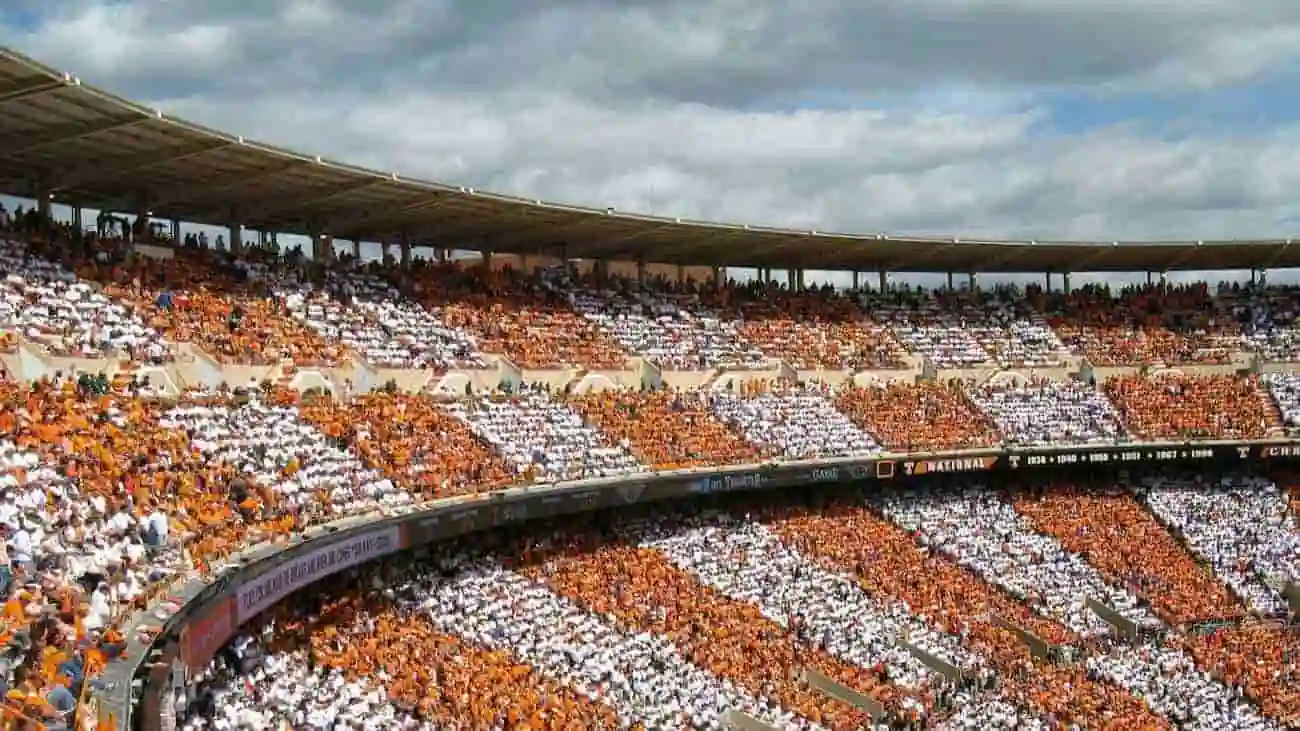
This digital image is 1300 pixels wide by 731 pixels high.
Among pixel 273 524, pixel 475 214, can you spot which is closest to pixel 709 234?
pixel 475 214

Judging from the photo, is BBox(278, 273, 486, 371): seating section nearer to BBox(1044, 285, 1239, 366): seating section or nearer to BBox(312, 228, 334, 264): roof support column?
BBox(312, 228, 334, 264): roof support column

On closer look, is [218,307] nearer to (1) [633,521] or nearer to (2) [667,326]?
(1) [633,521]

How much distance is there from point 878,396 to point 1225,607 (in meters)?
11.4

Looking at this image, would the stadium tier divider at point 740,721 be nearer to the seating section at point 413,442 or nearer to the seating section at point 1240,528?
the seating section at point 413,442

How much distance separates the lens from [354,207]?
111ft

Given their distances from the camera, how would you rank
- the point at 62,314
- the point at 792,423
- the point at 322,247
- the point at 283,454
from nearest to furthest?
the point at 283,454 → the point at 62,314 → the point at 322,247 → the point at 792,423

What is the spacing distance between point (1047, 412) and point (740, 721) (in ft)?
68.4

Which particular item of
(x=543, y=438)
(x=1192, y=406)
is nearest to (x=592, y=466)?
(x=543, y=438)

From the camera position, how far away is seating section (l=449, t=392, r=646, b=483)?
97.9 feet

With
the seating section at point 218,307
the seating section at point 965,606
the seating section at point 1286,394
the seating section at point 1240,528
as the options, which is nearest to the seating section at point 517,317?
the seating section at point 218,307

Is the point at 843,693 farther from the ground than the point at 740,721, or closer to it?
closer to it

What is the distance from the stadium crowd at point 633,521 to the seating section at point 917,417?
5.4 inches

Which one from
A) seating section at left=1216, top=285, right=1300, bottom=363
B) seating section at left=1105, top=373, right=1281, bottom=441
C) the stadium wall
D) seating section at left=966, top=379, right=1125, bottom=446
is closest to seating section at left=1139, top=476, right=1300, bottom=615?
the stadium wall

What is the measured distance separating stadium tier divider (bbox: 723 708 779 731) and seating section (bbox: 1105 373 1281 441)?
70.9 ft
